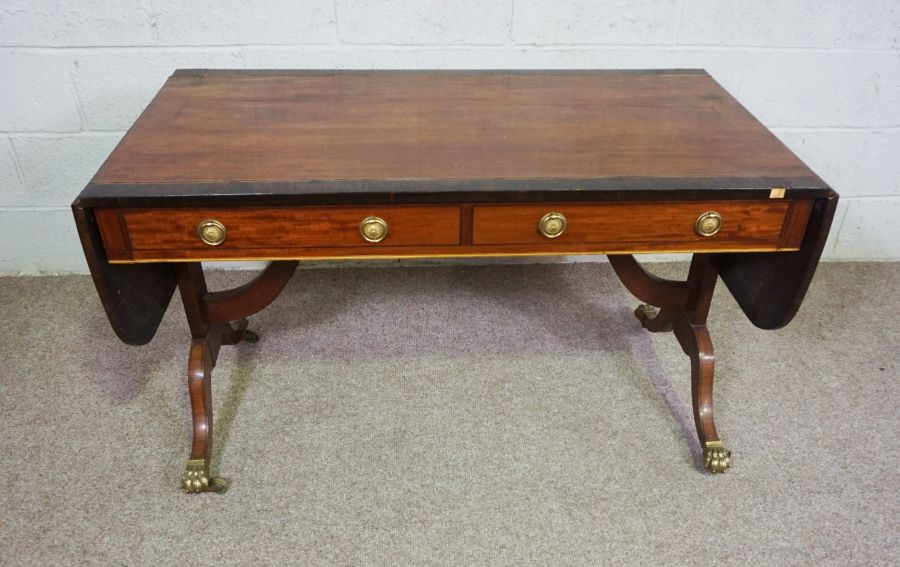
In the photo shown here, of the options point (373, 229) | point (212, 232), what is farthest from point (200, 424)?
point (373, 229)

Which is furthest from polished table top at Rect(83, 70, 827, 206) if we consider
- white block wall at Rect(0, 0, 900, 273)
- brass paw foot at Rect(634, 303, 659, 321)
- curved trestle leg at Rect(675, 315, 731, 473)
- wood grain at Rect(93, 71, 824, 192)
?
brass paw foot at Rect(634, 303, 659, 321)

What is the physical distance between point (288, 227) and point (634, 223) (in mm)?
646

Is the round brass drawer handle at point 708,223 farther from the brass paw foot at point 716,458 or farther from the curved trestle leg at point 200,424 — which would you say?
the curved trestle leg at point 200,424

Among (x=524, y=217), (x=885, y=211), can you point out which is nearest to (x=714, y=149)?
(x=524, y=217)

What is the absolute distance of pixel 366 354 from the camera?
203cm

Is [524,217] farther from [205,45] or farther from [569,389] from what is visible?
[205,45]

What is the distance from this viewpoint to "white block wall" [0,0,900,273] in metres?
1.94

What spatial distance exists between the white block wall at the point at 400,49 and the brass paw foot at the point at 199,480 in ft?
3.41

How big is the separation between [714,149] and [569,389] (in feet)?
2.52

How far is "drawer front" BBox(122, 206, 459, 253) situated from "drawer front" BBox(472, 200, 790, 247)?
3.3 inches

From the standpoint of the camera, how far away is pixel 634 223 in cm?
135

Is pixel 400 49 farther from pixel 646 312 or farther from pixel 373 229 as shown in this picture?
pixel 646 312

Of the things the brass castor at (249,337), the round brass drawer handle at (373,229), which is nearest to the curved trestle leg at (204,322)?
the brass castor at (249,337)

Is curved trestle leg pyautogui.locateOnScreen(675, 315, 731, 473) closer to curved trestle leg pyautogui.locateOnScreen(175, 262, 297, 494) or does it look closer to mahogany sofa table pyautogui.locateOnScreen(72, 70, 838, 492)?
mahogany sofa table pyautogui.locateOnScreen(72, 70, 838, 492)
